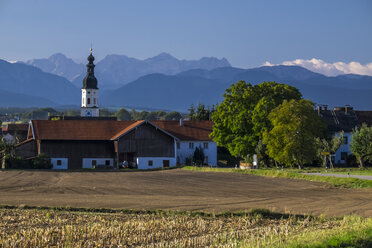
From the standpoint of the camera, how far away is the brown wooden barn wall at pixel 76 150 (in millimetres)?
→ 77438

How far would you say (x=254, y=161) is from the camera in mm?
69375

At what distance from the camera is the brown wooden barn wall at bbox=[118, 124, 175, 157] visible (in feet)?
253

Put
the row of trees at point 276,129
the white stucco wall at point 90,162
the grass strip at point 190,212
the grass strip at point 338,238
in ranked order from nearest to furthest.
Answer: the grass strip at point 338,238 < the grass strip at point 190,212 < the row of trees at point 276,129 < the white stucco wall at point 90,162

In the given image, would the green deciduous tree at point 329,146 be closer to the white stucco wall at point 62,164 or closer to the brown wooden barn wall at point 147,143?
the brown wooden barn wall at point 147,143

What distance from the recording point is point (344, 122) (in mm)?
87312

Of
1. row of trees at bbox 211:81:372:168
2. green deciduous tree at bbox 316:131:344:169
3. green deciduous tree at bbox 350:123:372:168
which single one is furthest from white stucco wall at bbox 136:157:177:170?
green deciduous tree at bbox 350:123:372:168

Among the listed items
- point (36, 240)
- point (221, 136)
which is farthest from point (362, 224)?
point (221, 136)

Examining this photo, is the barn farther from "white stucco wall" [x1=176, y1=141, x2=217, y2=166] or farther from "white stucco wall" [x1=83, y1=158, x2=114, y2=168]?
"white stucco wall" [x1=176, y1=141, x2=217, y2=166]

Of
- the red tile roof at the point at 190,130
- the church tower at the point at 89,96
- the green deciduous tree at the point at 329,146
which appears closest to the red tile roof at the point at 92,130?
the red tile roof at the point at 190,130

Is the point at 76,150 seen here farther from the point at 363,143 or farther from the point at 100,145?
the point at 363,143

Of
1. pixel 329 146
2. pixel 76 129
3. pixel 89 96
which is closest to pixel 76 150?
pixel 76 129

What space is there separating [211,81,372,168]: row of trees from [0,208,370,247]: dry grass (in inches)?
1462

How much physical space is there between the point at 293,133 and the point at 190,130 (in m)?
23.9

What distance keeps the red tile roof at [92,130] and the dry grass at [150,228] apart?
49.2 m
